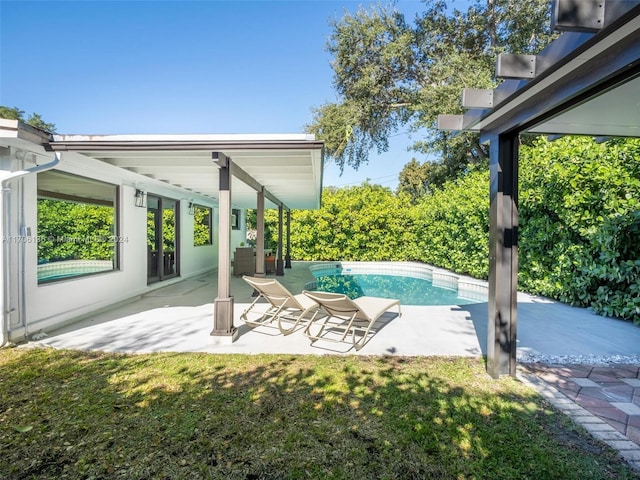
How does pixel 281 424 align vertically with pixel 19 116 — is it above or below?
below

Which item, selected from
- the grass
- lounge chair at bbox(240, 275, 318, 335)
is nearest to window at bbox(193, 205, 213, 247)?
lounge chair at bbox(240, 275, 318, 335)

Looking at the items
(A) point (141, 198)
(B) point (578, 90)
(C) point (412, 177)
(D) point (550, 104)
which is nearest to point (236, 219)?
(A) point (141, 198)

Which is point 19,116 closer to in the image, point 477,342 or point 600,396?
point 477,342

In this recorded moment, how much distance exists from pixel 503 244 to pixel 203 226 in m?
12.7

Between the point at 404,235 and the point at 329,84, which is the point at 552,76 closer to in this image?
the point at 404,235

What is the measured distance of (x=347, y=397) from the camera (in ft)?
11.6

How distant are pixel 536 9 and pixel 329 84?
1141 centimetres

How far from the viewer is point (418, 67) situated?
65.2ft

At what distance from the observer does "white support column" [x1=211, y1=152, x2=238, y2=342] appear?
5215mm

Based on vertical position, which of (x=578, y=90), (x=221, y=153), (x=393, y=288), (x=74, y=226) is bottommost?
(x=393, y=288)

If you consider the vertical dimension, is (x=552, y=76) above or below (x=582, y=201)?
above

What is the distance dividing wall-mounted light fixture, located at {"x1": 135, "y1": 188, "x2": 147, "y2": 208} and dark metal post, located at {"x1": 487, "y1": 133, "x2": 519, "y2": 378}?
8016mm

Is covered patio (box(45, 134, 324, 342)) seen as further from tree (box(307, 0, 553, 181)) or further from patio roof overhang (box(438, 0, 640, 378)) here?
tree (box(307, 0, 553, 181))

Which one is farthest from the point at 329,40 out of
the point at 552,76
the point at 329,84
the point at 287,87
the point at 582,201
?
the point at 552,76
